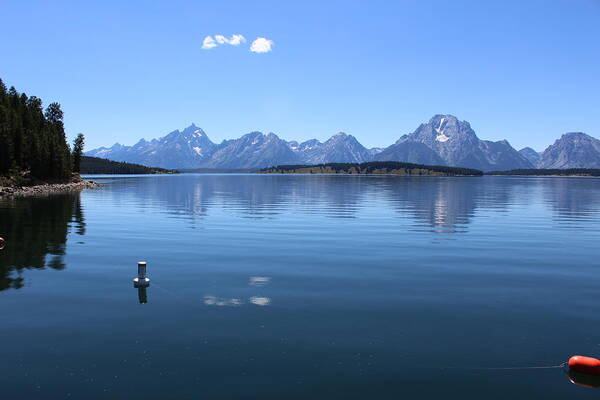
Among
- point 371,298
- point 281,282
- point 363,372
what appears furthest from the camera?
point 281,282

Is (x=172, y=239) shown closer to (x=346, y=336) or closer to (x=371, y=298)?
(x=371, y=298)

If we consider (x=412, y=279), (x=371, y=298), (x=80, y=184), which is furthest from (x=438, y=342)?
(x=80, y=184)

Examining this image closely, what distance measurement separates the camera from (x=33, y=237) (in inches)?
1665

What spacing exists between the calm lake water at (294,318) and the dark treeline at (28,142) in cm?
9695

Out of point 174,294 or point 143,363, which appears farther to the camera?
point 174,294

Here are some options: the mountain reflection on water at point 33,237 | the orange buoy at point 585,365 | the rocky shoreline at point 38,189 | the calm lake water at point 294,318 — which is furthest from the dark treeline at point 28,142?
the orange buoy at point 585,365

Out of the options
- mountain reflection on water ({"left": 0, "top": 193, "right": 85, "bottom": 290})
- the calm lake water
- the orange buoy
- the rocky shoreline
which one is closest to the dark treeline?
the rocky shoreline

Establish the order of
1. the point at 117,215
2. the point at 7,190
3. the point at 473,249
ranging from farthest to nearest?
the point at 7,190
the point at 117,215
the point at 473,249

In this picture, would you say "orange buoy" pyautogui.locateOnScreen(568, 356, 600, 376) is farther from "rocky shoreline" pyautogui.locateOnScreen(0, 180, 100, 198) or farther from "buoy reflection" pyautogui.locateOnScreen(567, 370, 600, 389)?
"rocky shoreline" pyautogui.locateOnScreen(0, 180, 100, 198)

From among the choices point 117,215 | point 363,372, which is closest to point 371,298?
point 363,372

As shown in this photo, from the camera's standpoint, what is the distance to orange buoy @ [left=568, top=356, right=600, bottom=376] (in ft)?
46.5

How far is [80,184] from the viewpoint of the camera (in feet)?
519

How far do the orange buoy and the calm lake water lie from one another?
803 millimetres

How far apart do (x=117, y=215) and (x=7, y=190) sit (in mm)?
60751
